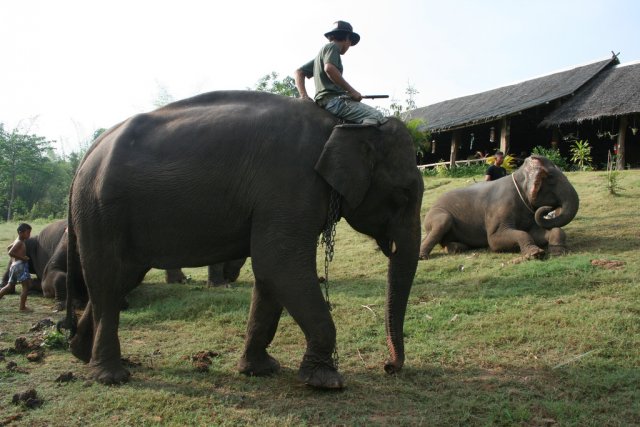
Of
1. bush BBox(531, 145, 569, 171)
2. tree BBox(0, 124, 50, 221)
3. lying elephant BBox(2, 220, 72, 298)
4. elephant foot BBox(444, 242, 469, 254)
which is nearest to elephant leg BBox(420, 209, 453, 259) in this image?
elephant foot BBox(444, 242, 469, 254)

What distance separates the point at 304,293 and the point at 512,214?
638 centimetres

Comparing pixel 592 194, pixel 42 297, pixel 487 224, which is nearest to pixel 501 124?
pixel 592 194

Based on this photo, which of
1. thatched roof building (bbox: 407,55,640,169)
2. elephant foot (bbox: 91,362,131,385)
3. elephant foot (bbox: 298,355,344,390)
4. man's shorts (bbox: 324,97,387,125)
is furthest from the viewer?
thatched roof building (bbox: 407,55,640,169)

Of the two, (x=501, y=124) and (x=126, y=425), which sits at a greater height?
(x=501, y=124)

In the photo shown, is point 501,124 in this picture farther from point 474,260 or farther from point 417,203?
point 417,203

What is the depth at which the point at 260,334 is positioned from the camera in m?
4.82

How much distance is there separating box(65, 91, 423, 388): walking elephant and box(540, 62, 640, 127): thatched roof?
1794cm

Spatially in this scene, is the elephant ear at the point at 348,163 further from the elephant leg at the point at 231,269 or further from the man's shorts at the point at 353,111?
the elephant leg at the point at 231,269

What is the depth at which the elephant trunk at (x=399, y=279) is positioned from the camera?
15.2ft

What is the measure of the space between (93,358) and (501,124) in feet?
73.5

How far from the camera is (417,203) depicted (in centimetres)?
469

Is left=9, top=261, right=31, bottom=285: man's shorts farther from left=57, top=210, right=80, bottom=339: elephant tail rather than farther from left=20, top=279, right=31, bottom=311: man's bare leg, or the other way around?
left=57, top=210, right=80, bottom=339: elephant tail

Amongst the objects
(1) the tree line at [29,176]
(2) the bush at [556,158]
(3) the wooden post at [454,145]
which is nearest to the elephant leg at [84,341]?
(2) the bush at [556,158]

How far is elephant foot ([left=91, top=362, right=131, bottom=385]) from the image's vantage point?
180 inches
